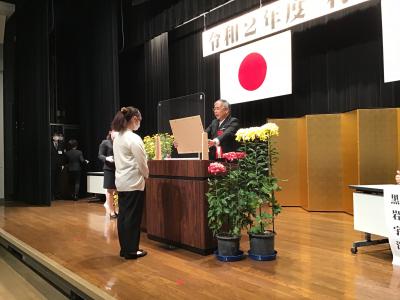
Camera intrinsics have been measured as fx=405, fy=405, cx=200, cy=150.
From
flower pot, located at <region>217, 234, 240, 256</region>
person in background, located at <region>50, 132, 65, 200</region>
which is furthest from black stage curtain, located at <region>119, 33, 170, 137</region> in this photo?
flower pot, located at <region>217, 234, 240, 256</region>

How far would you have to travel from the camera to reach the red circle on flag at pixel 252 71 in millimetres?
5707

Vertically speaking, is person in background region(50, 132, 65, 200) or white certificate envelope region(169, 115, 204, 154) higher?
white certificate envelope region(169, 115, 204, 154)

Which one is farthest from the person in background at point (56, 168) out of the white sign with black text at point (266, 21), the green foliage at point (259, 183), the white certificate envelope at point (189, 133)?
the green foliage at point (259, 183)

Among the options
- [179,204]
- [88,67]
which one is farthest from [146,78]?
[179,204]

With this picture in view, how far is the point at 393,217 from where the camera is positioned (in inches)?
112

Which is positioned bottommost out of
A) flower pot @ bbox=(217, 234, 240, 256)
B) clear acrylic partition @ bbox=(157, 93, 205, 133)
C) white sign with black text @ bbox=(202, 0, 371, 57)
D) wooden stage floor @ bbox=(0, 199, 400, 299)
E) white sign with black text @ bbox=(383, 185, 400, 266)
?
wooden stage floor @ bbox=(0, 199, 400, 299)

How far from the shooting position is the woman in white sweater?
319 cm

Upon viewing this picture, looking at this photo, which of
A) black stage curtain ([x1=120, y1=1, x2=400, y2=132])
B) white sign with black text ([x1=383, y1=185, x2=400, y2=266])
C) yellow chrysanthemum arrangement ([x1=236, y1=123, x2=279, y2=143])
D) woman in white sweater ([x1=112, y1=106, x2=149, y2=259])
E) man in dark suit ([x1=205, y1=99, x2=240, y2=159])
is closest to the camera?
white sign with black text ([x1=383, y1=185, x2=400, y2=266])

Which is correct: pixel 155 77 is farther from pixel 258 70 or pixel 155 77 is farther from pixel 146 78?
pixel 258 70

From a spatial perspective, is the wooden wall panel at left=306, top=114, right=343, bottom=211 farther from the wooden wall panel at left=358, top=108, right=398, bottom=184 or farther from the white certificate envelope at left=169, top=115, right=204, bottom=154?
the white certificate envelope at left=169, top=115, right=204, bottom=154

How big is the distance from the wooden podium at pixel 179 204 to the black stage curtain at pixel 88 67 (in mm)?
4486

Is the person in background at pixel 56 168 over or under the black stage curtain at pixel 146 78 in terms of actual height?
under

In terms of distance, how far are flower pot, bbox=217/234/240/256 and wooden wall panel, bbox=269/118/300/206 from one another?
9.58 feet

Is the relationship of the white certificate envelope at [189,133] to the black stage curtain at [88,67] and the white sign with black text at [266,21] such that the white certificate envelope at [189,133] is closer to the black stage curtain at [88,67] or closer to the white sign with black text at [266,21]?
the white sign with black text at [266,21]
